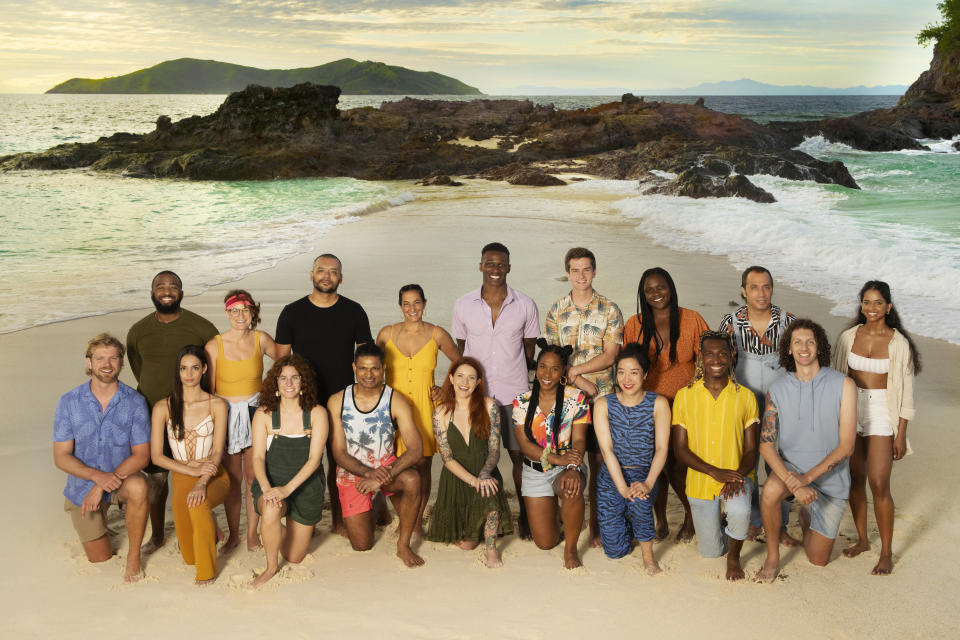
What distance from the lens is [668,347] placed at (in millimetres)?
4938

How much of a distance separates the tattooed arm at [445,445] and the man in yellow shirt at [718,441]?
1.28 metres

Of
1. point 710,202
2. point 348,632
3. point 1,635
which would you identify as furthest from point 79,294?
point 710,202

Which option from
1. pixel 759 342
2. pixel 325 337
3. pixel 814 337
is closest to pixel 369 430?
pixel 325 337

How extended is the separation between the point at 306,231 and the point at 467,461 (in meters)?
14.3

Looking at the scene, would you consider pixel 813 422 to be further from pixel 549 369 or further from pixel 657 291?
pixel 549 369

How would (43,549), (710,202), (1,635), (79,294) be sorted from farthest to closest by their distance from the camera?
(710,202), (79,294), (43,549), (1,635)

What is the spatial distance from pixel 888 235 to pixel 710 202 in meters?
4.49

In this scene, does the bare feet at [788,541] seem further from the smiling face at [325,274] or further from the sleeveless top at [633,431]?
the smiling face at [325,274]

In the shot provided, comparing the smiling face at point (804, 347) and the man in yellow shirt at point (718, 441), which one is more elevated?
the smiling face at point (804, 347)

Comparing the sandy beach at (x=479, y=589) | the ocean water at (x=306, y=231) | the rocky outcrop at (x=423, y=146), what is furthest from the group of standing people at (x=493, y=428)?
the rocky outcrop at (x=423, y=146)

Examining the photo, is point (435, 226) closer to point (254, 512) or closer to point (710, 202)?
point (710, 202)

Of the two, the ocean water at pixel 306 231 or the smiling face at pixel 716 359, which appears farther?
the ocean water at pixel 306 231

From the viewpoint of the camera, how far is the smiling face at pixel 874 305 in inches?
181

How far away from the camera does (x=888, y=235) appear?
17359 millimetres
